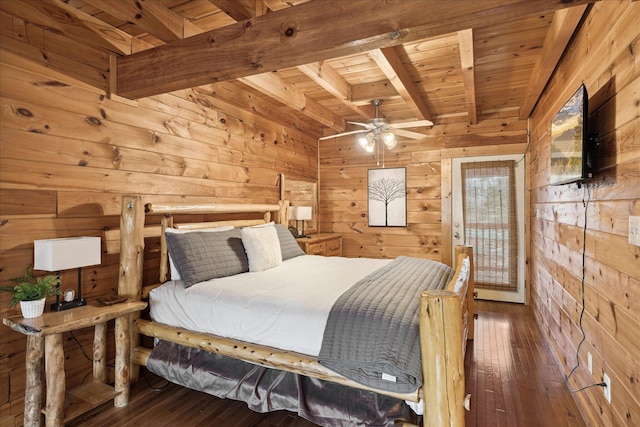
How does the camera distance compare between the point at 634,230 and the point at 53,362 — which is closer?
the point at 634,230

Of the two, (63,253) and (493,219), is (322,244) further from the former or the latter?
(63,253)

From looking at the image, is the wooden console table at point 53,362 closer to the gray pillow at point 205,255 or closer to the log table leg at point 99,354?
the log table leg at point 99,354

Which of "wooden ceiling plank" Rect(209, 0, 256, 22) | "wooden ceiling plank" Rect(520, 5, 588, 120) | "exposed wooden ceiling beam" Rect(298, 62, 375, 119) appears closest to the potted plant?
"wooden ceiling plank" Rect(209, 0, 256, 22)

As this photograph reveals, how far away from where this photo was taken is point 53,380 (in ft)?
6.41

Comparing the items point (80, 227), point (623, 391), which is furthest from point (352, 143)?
point (623, 391)

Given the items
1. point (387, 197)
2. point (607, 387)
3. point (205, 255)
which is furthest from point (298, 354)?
point (387, 197)

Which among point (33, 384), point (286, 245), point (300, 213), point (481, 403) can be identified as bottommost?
point (481, 403)

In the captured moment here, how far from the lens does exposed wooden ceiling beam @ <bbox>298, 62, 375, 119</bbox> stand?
3.06 meters

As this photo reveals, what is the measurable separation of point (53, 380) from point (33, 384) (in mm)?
131

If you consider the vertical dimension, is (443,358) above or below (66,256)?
below

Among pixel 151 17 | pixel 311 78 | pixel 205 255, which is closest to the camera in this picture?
pixel 151 17

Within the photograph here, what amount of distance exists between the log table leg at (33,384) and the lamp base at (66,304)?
20 cm

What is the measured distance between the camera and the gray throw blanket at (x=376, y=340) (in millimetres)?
1665

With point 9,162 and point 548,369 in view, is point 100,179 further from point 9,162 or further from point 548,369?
point 548,369
